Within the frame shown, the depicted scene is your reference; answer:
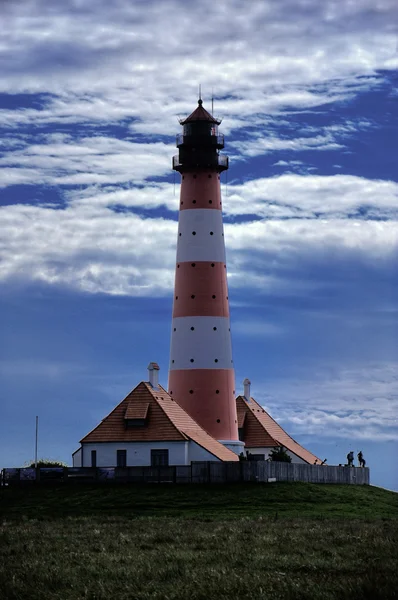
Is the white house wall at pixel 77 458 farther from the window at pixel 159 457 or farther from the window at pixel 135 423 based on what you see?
the window at pixel 159 457

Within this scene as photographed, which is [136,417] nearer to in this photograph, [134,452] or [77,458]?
[134,452]

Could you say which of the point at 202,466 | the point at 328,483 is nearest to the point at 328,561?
the point at 202,466

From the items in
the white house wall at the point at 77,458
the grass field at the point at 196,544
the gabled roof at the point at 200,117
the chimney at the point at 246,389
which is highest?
the gabled roof at the point at 200,117

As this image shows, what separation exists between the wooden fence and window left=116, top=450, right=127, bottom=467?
98.3 inches

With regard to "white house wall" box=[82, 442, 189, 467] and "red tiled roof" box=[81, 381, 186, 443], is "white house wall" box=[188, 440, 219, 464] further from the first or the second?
"red tiled roof" box=[81, 381, 186, 443]

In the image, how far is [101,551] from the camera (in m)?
32.5

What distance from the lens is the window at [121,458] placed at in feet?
216

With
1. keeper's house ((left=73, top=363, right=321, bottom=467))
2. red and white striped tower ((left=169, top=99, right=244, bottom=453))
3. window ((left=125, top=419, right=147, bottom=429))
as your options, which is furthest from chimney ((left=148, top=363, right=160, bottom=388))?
window ((left=125, top=419, right=147, bottom=429))

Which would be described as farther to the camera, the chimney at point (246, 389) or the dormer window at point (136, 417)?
the chimney at point (246, 389)

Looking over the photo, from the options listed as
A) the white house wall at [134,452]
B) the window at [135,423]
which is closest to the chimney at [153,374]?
the window at [135,423]

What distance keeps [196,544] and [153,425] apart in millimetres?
32209

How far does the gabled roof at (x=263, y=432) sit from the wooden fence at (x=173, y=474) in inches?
423

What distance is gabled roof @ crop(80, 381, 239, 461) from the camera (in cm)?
6512

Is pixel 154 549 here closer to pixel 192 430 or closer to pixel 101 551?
pixel 101 551
